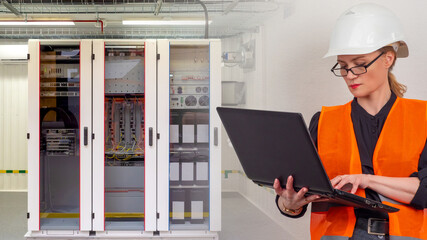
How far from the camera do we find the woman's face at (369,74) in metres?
1.51

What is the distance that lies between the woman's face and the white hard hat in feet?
0.12

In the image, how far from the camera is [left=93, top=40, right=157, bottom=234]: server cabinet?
4.33 m

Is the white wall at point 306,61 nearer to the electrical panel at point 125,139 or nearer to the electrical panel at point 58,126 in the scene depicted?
the electrical panel at point 125,139

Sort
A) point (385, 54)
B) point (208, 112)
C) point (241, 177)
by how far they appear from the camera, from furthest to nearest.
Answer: point (241, 177), point (208, 112), point (385, 54)

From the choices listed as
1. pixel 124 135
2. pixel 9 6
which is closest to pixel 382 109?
pixel 124 135

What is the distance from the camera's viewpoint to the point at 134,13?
7.61 meters

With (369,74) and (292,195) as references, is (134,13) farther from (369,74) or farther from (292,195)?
(292,195)

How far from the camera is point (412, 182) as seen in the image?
1.42 m

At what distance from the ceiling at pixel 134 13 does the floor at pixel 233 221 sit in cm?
268

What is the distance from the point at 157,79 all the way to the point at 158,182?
3.84ft

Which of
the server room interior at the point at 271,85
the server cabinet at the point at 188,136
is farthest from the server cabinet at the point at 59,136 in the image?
the server cabinet at the point at 188,136

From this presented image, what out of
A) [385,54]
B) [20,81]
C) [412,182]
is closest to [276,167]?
[412,182]

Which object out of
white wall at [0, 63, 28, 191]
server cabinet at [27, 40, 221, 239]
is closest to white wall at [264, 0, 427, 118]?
server cabinet at [27, 40, 221, 239]

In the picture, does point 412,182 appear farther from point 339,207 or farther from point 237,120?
point 237,120
